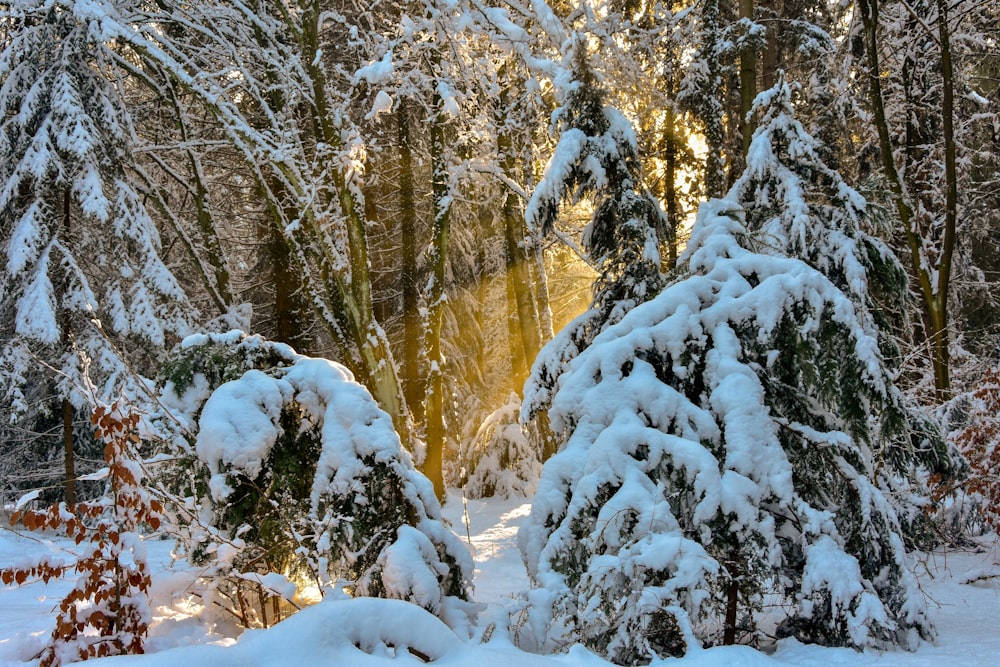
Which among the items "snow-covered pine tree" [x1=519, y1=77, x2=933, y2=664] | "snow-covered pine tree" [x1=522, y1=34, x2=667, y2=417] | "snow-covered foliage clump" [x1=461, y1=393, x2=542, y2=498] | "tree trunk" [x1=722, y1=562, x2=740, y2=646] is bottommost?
"snow-covered foliage clump" [x1=461, y1=393, x2=542, y2=498]

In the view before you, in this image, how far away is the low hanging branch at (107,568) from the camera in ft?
10.3

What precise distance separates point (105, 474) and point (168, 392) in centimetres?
139

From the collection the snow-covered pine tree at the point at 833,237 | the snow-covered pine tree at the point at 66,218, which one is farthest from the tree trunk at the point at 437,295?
the snow-covered pine tree at the point at 833,237

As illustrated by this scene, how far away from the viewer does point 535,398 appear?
5281mm

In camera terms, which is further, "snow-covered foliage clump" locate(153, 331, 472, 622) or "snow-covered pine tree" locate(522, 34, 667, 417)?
"snow-covered pine tree" locate(522, 34, 667, 417)

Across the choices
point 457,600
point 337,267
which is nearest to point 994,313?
point 337,267

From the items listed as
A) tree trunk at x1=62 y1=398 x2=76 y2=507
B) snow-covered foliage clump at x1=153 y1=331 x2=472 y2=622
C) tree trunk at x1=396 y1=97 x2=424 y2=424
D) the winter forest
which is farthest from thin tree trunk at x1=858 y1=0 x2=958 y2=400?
tree trunk at x1=62 y1=398 x2=76 y2=507

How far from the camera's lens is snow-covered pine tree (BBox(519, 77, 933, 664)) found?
11.3 ft

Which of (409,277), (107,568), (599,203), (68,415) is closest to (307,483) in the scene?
(107,568)

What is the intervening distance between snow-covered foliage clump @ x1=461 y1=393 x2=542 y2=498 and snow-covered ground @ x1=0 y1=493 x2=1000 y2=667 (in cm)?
816

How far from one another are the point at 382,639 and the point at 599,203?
4170mm

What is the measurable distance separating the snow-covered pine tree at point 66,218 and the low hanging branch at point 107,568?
8.45 m

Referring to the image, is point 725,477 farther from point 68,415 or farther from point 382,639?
point 68,415

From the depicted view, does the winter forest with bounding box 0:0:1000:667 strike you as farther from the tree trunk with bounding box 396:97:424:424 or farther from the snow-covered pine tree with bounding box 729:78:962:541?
the tree trunk with bounding box 396:97:424:424
